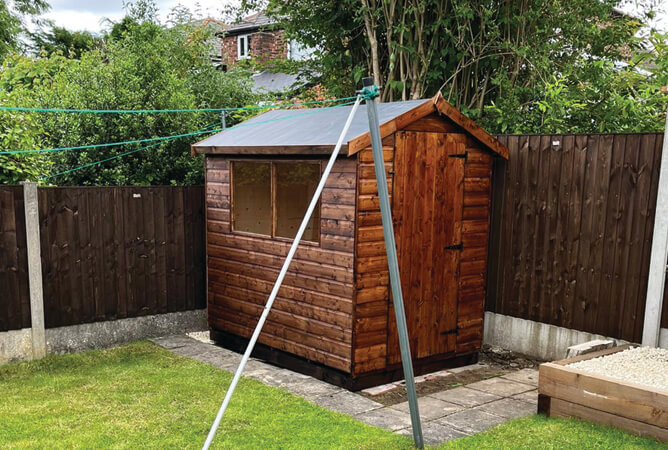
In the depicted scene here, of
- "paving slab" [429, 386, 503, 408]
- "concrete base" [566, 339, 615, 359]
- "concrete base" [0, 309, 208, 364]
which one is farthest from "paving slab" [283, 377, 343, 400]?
"concrete base" [0, 309, 208, 364]

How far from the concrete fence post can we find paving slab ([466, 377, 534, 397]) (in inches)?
163

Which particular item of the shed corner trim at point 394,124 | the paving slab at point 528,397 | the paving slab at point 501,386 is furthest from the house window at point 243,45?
the paving slab at point 528,397

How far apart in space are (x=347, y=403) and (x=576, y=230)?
2734 millimetres

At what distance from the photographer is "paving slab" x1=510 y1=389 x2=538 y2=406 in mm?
5156

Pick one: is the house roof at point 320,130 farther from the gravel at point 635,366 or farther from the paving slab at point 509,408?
the paving slab at point 509,408

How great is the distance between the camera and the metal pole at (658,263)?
5.21 meters

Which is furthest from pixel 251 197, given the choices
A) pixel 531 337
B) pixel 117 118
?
pixel 531 337

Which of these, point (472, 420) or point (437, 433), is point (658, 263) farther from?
point (437, 433)

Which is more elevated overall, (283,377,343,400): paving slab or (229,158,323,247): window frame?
(229,158,323,247): window frame

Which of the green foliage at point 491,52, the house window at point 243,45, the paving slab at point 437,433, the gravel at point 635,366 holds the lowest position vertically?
the paving slab at point 437,433

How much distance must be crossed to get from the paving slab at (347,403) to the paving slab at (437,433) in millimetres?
518

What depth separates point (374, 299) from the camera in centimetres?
536

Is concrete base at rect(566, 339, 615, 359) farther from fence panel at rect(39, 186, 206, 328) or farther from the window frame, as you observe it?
fence panel at rect(39, 186, 206, 328)

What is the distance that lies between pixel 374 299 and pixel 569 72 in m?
4.80
